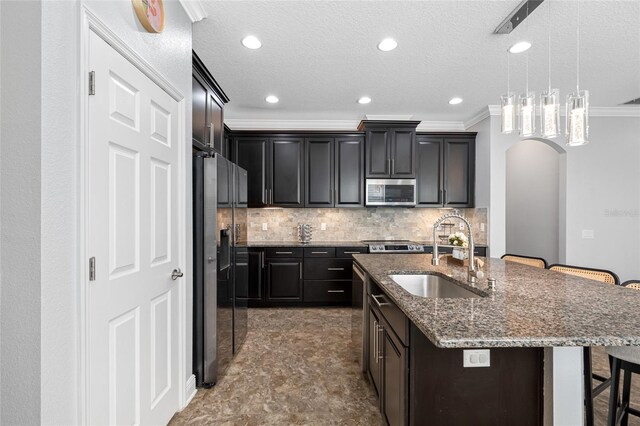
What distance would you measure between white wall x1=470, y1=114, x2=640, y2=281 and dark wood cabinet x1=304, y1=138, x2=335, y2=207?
7.39 feet

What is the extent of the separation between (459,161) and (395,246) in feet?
5.56

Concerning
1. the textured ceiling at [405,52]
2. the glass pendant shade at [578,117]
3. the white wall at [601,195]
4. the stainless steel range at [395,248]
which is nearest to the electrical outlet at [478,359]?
the glass pendant shade at [578,117]

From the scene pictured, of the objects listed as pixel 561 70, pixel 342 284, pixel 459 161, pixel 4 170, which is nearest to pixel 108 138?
pixel 4 170

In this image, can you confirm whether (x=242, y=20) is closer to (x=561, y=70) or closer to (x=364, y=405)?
(x=364, y=405)

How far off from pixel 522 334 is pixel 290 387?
1.85m

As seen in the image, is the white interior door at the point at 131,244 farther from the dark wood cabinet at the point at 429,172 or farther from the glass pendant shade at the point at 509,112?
the dark wood cabinet at the point at 429,172

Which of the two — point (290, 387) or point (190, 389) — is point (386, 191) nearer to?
point (290, 387)

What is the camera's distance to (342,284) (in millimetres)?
4348

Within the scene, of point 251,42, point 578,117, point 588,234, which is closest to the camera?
point 578,117

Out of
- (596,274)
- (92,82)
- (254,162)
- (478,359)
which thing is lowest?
(478,359)

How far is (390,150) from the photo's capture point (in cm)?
453

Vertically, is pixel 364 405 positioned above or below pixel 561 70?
below

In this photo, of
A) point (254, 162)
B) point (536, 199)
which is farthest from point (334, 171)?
point (536, 199)

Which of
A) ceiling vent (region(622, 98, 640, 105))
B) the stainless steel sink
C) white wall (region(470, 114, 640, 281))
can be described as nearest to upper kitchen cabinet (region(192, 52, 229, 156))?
the stainless steel sink
